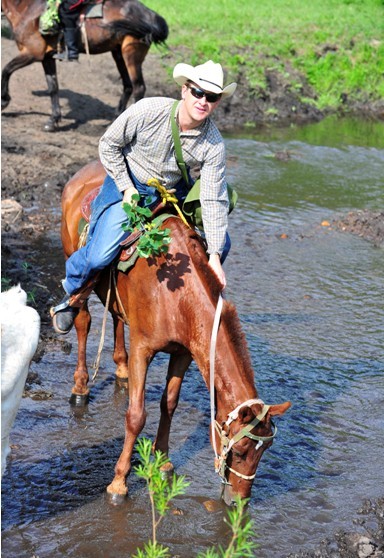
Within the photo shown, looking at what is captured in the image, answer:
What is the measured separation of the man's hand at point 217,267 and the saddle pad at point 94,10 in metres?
9.64

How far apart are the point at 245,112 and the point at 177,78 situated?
454 inches

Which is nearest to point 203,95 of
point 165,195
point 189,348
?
point 165,195

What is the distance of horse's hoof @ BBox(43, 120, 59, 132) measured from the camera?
14227 millimetres

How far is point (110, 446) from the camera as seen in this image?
633 centimetres

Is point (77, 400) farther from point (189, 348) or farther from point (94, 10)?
point (94, 10)

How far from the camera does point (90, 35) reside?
562 inches

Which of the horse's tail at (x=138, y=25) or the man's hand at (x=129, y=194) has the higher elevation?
the man's hand at (x=129, y=194)

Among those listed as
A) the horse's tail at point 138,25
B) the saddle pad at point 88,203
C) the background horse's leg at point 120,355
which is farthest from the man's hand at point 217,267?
the horse's tail at point 138,25

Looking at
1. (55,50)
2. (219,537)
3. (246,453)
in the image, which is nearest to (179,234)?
(246,453)

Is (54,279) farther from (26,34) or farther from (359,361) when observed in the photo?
(26,34)

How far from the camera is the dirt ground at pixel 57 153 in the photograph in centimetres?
841

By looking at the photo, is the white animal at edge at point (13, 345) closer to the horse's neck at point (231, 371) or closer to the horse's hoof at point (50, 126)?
the horse's neck at point (231, 371)

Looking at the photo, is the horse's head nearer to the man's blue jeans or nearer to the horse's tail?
the man's blue jeans

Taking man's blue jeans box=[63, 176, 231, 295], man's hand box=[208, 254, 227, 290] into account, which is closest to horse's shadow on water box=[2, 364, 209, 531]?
man's blue jeans box=[63, 176, 231, 295]
